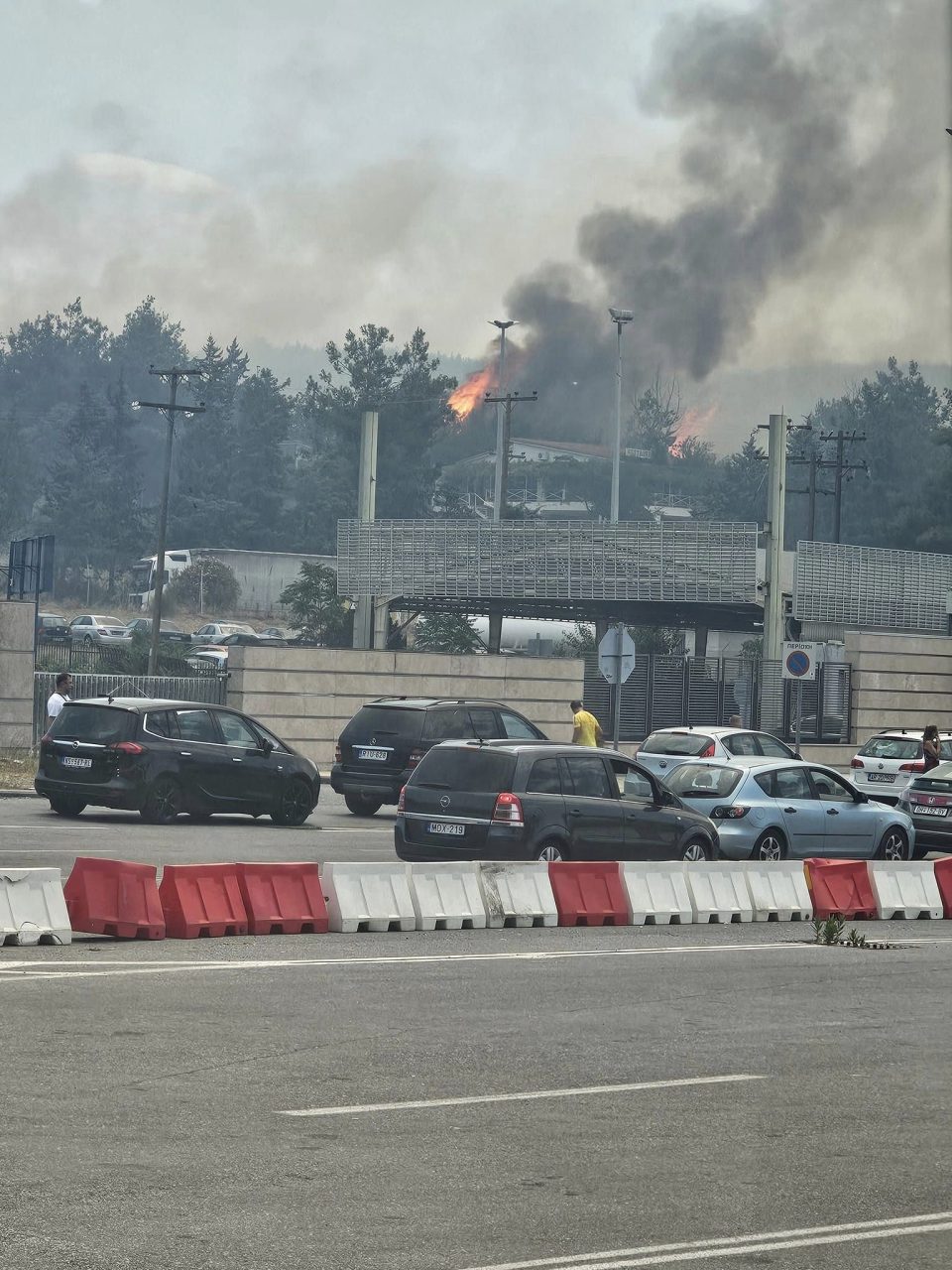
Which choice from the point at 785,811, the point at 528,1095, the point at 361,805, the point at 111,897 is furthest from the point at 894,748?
the point at 528,1095

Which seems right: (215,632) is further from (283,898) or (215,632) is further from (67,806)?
(283,898)

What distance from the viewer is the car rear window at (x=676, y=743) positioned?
2919 centimetres

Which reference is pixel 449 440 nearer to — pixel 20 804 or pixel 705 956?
pixel 20 804

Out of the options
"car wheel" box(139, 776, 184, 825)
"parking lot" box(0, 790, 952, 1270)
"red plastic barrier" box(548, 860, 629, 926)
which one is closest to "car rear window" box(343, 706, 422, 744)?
"car wheel" box(139, 776, 184, 825)

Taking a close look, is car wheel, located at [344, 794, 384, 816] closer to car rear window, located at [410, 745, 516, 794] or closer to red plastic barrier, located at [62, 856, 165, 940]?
car rear window, located at [410, 745, 516, 794]

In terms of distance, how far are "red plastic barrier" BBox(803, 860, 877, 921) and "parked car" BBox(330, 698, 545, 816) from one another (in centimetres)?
857

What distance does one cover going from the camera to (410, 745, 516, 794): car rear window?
20047 mm

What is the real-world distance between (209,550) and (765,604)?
5945cm

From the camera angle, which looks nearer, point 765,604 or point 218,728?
point 218,728

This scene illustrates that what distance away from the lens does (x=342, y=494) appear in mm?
124250

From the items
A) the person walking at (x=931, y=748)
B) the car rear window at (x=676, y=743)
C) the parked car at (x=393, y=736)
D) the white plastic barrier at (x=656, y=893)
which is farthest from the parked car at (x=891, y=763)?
the white plastic barrier at (x=656, y=893)

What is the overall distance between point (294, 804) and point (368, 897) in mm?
10042

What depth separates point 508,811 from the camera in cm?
1981

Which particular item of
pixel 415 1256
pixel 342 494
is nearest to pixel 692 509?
pixel 342 494
